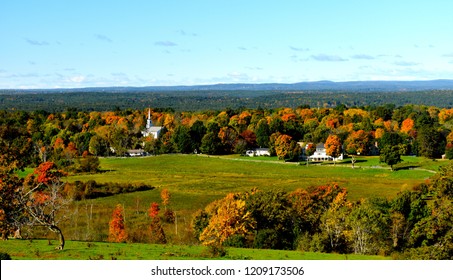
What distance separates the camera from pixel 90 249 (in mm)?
25297

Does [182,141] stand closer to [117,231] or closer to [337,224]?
[117,231]

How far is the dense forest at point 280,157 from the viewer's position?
103 feet

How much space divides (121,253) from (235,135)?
94.8 m

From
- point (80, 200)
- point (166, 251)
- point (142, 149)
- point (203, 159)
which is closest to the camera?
point (166, 251)

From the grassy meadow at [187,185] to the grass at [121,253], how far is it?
4cm

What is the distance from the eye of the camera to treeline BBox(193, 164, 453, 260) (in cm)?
Result: 3083

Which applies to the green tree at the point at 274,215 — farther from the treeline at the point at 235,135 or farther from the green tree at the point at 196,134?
the green tree at the point at 196,134

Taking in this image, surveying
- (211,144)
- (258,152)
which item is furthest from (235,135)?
(211,144)

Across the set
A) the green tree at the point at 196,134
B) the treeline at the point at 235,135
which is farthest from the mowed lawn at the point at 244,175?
the green tree at the point at 196,134

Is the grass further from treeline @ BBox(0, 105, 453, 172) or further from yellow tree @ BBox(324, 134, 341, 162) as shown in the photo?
yellow tree @ BBox(324, 134, 341, 162)

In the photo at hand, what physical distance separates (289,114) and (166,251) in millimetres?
123131

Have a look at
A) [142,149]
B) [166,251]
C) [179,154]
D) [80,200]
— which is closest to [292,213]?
[166,251]

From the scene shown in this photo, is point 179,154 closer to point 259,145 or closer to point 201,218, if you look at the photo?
point 259,145

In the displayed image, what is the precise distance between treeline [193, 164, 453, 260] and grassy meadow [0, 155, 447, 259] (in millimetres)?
2783
